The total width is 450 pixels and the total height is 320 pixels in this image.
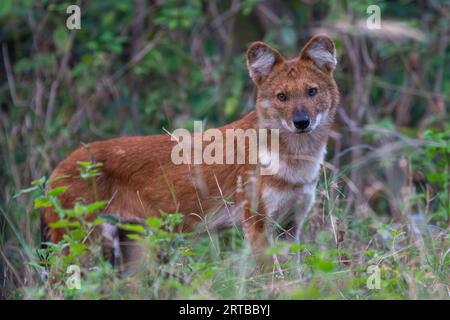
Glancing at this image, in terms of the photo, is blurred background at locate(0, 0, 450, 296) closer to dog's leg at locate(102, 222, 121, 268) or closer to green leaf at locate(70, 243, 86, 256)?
dog's leg at locate(102, 222, 121, 268)

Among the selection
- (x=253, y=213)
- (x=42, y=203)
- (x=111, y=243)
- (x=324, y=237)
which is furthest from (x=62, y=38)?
(x=324, y=237)

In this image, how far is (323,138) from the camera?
6156mm

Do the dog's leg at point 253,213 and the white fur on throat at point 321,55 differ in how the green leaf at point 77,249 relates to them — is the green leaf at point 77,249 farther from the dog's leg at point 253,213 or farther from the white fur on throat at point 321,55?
the white fur on throat at point 321,55

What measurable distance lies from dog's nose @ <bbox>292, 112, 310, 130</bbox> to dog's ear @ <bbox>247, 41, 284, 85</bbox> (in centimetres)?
54

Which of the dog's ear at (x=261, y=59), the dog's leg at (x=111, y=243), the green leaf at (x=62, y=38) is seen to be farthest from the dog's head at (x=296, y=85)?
the green leaf at (x=62, y=38)

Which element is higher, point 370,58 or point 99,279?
point 370,58

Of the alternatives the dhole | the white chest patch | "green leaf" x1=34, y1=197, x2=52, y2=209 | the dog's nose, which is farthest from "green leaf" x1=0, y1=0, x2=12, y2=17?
"green leaf" x1=34, y1=197, x2=52, y2=209

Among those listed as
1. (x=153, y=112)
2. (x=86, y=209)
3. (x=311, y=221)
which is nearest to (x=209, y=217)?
(x=311, y=221)

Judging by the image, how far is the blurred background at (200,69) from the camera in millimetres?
8891

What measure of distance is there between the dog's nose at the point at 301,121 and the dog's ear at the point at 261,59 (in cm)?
54
